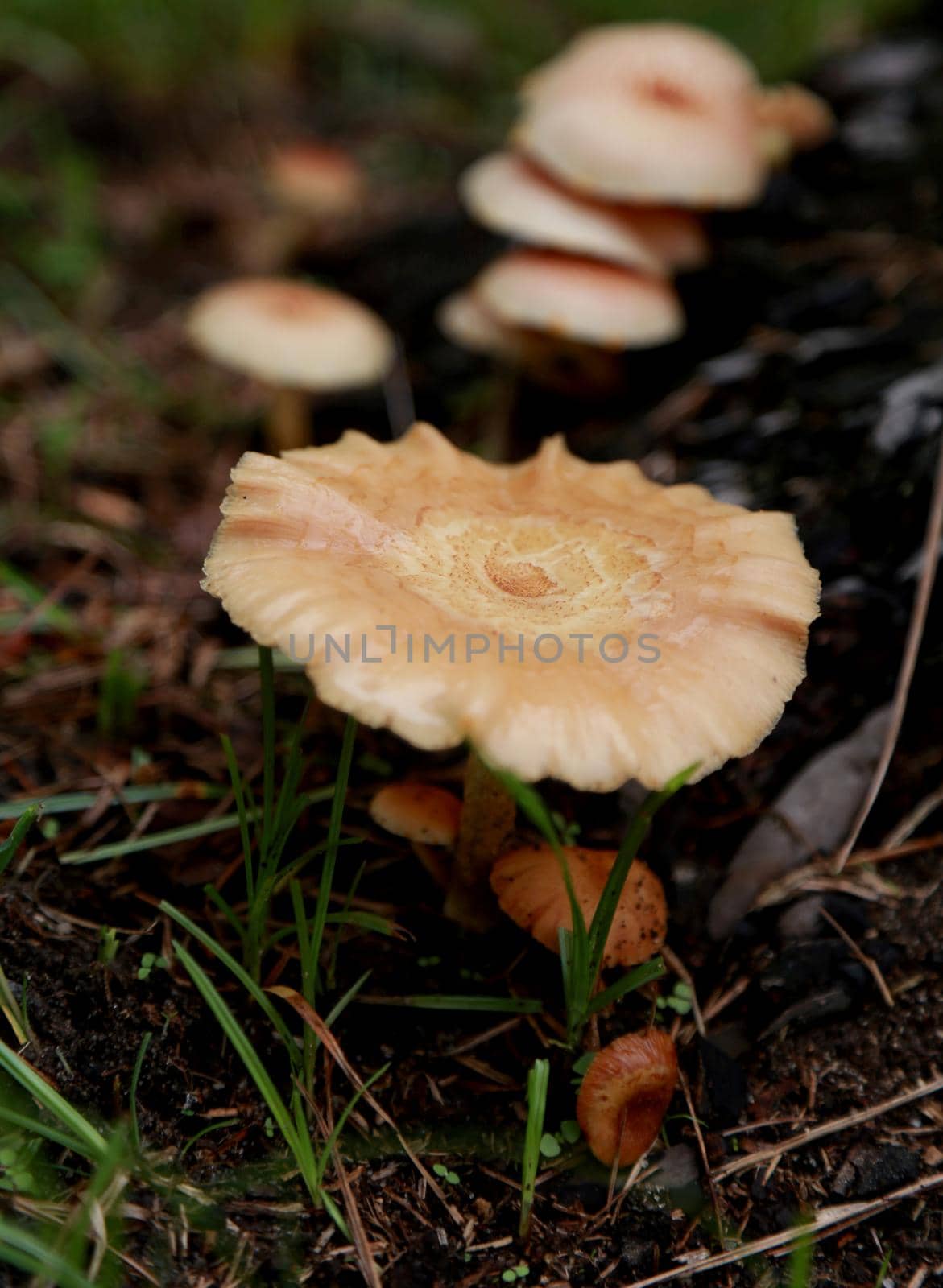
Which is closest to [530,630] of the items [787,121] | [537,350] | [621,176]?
[621,176]

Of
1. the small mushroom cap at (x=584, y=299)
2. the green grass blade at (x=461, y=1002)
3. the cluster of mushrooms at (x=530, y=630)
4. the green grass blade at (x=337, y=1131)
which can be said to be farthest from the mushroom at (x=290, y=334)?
the green grass blade at (x=337, y=1131)

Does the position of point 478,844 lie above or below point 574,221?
below

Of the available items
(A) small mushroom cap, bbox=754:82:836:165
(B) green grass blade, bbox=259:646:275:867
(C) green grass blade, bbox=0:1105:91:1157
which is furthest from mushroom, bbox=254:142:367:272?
(C) green grass blade, bbox=0:1105:91:1157

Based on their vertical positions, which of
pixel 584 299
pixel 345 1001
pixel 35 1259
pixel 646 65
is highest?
pixel 646 65

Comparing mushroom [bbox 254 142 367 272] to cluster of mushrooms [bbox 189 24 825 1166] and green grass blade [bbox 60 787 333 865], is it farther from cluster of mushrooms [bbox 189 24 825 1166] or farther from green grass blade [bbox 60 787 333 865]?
green grass blade [bbox 60 787 333 865]

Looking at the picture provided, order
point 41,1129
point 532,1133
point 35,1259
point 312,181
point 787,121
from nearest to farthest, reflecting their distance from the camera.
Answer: point 35,1259, point 41,1129, point 532,1133, point 787,121, point 312,181

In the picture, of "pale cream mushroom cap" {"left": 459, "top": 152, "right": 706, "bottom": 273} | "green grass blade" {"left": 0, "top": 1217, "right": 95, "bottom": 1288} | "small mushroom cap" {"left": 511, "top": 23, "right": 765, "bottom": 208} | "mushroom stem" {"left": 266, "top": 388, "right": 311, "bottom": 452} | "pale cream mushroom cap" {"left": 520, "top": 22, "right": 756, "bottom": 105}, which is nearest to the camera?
"green grass blade" {"left": 0, "top": 1217, "right": 95, "bottom": 1288}

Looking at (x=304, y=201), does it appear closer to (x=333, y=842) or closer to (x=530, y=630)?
(x=530, y=630)

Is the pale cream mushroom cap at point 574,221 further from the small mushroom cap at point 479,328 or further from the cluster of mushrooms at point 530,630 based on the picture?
the cluster of mushrooms at point 530,630
